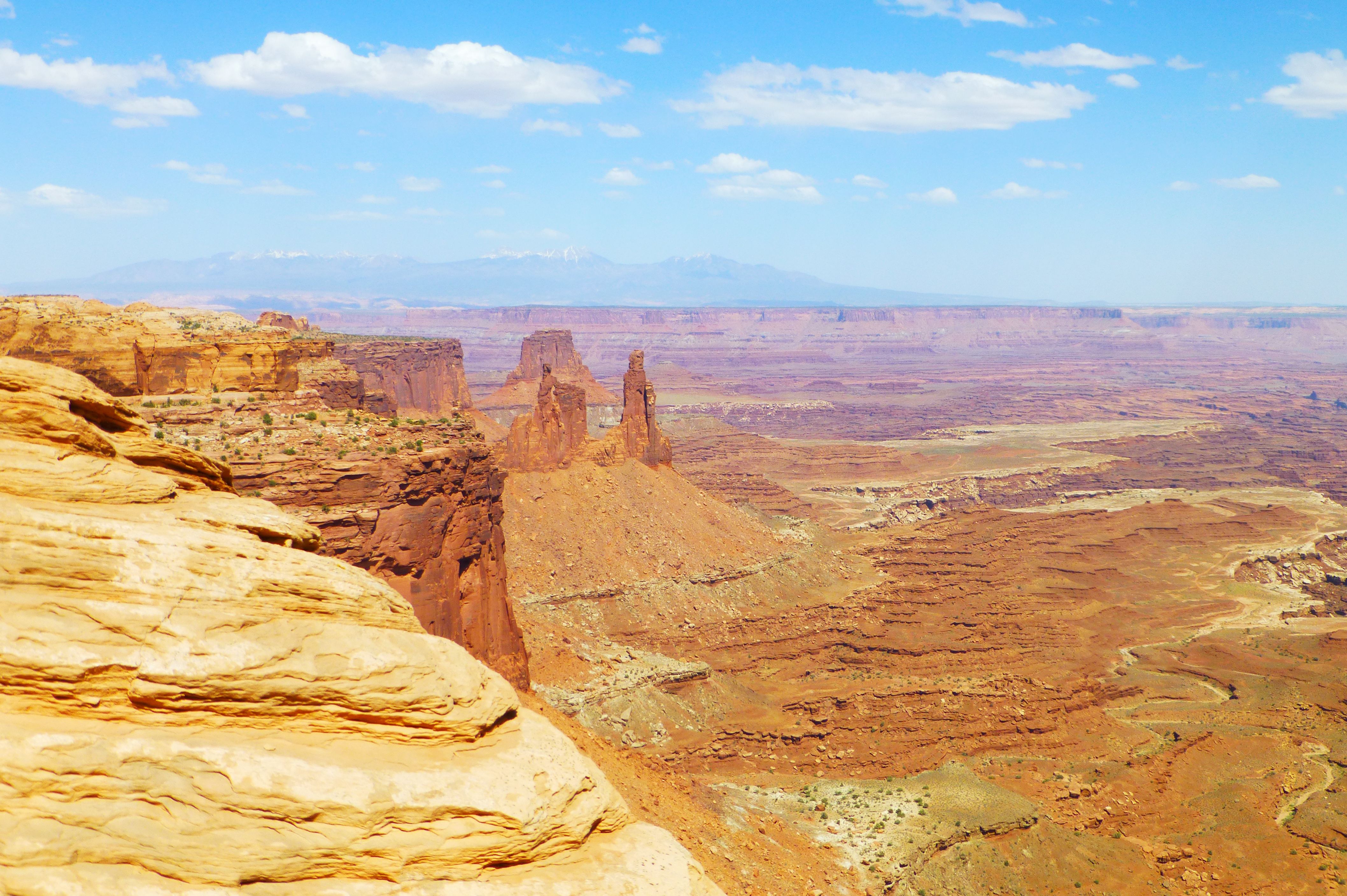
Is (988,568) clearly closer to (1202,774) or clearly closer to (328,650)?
(1202,774)

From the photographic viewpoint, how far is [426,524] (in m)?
27.4

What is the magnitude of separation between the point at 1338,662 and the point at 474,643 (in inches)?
1991

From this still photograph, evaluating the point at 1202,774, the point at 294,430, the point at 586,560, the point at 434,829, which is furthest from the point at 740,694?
the point at 434,829

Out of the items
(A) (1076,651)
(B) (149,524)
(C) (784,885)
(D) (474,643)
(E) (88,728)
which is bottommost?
(A) (1076,651)

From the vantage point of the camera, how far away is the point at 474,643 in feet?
100

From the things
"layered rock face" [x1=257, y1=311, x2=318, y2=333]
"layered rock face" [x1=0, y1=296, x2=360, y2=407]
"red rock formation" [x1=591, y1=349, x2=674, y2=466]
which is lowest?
"red rock formation" [x1=591, y1=349, x2=674, y2=466]

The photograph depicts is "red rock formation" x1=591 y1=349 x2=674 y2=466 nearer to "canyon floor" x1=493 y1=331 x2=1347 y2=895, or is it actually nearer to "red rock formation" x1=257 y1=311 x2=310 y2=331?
"canyon floor" x1=493 y1=331 x2=1347 y2=895

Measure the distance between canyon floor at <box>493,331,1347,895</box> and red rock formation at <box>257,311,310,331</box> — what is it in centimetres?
2353

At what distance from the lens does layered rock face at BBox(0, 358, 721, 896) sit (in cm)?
878

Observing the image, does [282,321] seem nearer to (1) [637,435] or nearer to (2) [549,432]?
(2) [549,432]

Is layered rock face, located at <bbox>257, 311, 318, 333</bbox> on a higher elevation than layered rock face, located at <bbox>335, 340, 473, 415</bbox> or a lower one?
higher

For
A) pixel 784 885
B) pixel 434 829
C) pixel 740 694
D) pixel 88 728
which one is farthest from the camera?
pixel 740 694

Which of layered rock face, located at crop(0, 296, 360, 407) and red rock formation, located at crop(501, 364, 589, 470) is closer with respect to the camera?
layered rock face, located at crop(0, 296, 360, 407)

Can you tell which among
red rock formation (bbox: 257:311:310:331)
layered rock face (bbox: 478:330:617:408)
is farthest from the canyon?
layered rock face (bbox: 478:330:617:408)
